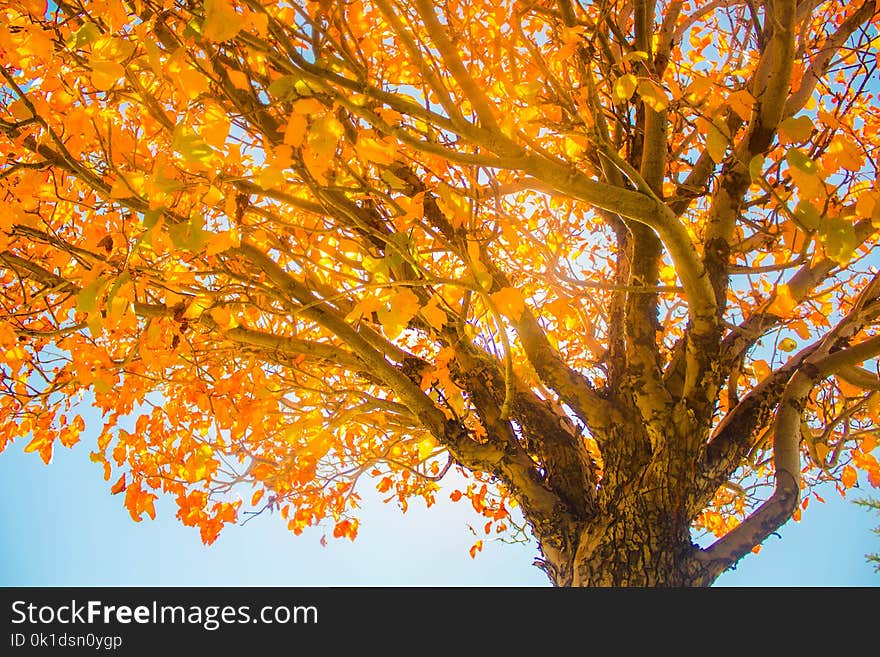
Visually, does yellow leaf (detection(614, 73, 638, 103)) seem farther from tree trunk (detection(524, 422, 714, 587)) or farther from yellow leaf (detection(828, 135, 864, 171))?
tree trunk (detection(524, 422, 714, 587))

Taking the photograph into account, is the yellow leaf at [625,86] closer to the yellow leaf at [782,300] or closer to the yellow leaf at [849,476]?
the yellow leaf at [782,300]

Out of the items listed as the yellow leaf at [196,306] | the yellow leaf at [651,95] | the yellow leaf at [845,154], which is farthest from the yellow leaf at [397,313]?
the yellow leaf at [845,154]

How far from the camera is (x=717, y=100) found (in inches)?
137

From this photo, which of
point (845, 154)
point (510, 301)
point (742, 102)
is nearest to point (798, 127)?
point (845, 154)

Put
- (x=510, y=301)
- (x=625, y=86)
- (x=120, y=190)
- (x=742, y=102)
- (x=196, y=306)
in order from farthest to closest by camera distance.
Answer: (x=196, y=306) < (x=742, y=102) < (x=510, y=301) < (x=120, y=190) < (x=625, y=86)

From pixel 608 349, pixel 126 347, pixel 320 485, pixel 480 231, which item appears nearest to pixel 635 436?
pixel 608 349

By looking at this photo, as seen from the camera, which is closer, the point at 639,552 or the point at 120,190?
the point at 120,190

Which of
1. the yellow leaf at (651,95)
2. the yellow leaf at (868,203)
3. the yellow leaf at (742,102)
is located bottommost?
the yellow leaf at (868,203)

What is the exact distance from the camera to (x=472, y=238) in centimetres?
336

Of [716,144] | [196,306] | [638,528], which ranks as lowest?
[638,528]

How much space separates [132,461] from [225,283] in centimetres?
271

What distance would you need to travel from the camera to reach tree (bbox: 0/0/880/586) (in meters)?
2.29

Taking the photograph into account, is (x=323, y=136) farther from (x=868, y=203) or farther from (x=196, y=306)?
(x=868, y=203)

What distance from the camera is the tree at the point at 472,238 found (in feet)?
7.50
